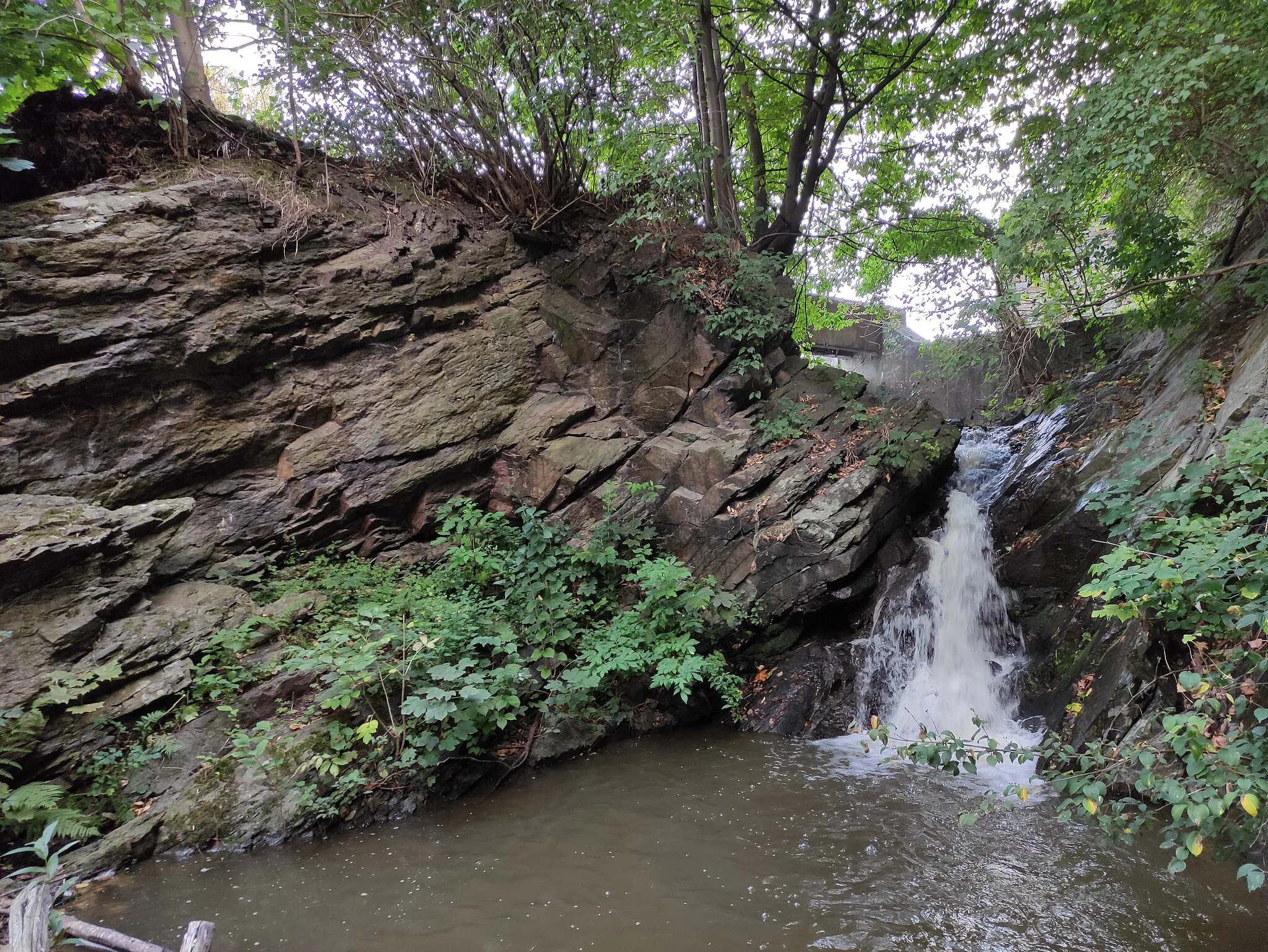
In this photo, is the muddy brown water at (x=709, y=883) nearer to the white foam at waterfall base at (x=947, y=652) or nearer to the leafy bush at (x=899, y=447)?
the white foam at waterfall base at (x=947, y=652)

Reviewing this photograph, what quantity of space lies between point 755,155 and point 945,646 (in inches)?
327

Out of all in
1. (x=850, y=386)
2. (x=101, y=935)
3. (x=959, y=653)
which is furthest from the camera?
(x=850, y=386)

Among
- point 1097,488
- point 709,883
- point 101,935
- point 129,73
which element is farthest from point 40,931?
point 129,73

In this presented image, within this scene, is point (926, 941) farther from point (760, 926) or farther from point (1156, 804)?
point (1156, 804)

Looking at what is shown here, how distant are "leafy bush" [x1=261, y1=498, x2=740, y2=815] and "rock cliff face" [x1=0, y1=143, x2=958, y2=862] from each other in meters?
0.61

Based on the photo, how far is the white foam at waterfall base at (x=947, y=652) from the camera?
6.47 meters

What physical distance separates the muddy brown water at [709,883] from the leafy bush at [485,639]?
0.66 meters

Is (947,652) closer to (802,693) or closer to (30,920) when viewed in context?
(802,693)

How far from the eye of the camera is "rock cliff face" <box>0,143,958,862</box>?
5.44 m

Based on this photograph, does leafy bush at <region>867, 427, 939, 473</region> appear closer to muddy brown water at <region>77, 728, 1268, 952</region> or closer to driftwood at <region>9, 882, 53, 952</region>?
muddy brown water at <region>77, 728, 1268, 952</region>

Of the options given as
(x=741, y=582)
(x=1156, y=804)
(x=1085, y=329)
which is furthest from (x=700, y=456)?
(x=1085, y=329)

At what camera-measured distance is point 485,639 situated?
572 centimetres

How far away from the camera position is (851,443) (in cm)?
809

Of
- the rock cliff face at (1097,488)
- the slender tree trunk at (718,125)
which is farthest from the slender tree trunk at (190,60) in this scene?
the rock cliff face at (1097,488)
